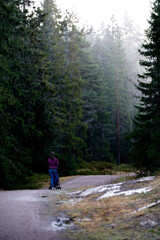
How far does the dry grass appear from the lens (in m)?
4.43

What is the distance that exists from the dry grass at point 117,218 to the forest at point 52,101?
21.9ft

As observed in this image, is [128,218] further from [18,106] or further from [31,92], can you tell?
[31,92]

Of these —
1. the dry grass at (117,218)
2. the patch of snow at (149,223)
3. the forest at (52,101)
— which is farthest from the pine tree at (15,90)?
the patch of snow at (149,223)

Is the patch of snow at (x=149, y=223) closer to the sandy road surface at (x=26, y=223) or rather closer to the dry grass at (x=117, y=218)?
the dry grass at (x=117, y=218)

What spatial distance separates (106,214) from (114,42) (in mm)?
46520

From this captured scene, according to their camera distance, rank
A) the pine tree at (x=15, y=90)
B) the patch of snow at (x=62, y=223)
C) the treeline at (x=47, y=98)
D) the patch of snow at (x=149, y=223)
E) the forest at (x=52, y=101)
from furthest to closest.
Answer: the treeline at (x=47, y=98), the forest at (x=52, y=101), the pine tree at (x=15, y=90), the patch of snow at (x=62, y=223), the patch of snow at (x=149, y=223)

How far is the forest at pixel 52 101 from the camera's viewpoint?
49.6 ft

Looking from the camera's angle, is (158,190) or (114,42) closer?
(158,190)

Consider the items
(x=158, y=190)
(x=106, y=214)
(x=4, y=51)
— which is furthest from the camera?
(x=4, y=51)

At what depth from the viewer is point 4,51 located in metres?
14.2

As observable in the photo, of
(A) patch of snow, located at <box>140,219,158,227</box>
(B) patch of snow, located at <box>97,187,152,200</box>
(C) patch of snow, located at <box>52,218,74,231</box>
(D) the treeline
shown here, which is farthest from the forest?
(A) patch of snow, located at <box>140,219,158,227</box>

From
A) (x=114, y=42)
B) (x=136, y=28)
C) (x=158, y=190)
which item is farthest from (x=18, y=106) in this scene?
(x=136, y=28)

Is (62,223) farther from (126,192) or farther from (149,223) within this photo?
(126,192)

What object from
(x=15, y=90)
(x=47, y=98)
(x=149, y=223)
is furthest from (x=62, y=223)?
(x=47, y=98)
